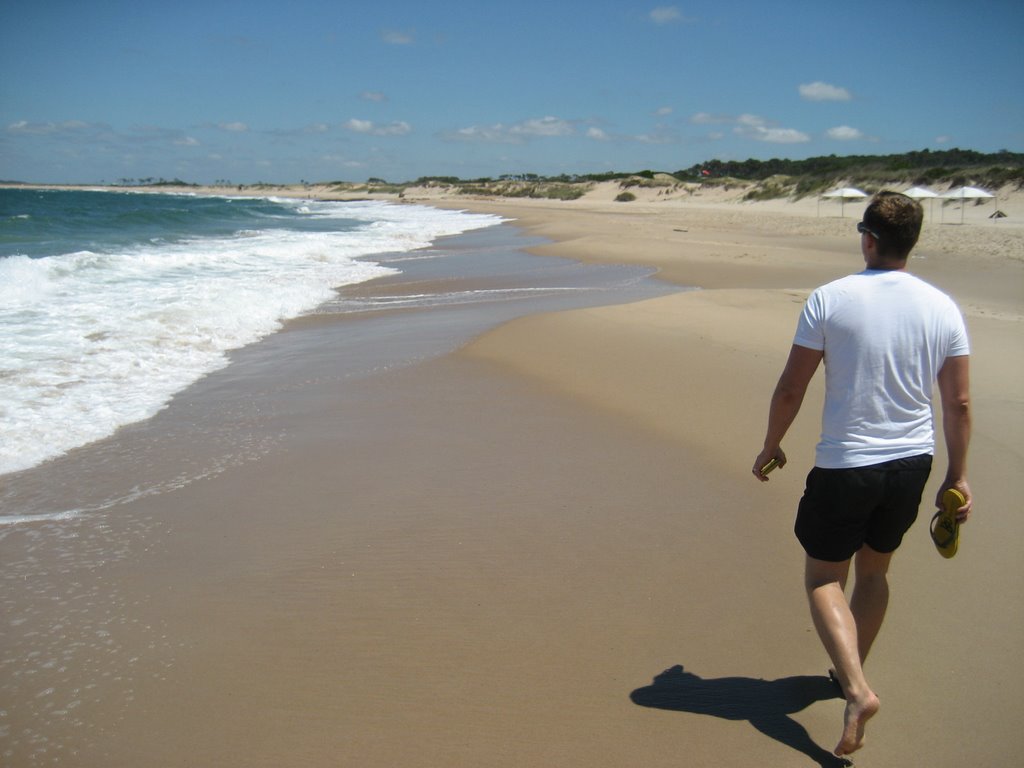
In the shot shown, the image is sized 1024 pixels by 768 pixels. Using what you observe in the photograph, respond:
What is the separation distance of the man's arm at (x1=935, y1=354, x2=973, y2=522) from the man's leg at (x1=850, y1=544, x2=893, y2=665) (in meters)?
0.30

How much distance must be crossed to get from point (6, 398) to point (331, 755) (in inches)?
205

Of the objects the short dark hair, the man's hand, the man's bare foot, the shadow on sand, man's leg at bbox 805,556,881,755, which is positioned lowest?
the shadow on sand

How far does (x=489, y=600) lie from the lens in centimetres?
334

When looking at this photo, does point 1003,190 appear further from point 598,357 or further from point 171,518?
point 171,518

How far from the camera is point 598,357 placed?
7566 millimetres

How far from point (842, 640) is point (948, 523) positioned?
0.53 m

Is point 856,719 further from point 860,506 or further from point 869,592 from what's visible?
point 860,506

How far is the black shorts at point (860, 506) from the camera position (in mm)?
2379

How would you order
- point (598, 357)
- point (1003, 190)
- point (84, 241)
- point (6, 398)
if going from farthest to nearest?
1. point (1003, 190)
2. point (84, 241)
3. point (598, 357)
4. point (6, 398)

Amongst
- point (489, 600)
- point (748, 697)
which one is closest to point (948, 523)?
point (748, 697)

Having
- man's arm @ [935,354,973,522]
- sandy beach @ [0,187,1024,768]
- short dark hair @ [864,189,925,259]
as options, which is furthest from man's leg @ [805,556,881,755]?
short dark hair @ [864,189,925,259]

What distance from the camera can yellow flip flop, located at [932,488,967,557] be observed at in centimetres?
249

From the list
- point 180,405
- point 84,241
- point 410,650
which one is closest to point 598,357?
point 180,405

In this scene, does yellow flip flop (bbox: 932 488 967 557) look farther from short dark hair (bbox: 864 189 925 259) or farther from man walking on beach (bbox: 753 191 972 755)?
short dark hair (bbox: 864 189 925 259)
